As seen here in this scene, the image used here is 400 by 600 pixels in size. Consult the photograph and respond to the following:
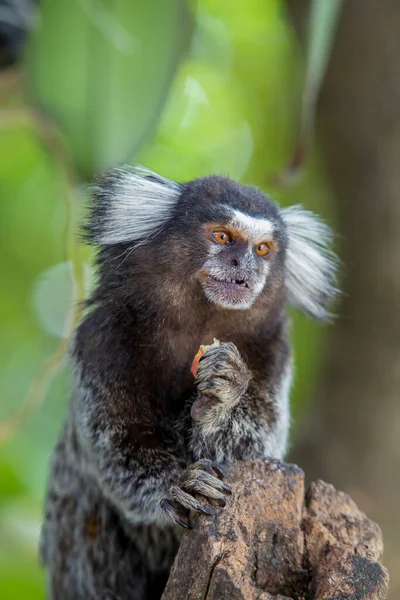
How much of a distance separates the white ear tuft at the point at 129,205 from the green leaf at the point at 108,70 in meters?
0.30

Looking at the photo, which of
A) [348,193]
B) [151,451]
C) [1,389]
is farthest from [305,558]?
[348,193]

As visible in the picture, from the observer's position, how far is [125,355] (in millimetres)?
2451

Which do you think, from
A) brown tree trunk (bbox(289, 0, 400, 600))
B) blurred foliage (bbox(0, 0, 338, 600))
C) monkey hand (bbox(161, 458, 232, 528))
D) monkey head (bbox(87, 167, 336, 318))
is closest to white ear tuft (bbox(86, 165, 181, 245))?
monkey head (bbox(87, 167, 336, 318))

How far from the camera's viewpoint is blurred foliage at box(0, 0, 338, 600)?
3.10 metres

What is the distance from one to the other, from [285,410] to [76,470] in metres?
0.87

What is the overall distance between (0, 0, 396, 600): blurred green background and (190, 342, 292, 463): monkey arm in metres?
0.83

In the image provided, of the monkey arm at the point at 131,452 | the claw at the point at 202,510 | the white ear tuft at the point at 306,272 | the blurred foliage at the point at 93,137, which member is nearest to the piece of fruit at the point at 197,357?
the monkey arm at the point at 131,452

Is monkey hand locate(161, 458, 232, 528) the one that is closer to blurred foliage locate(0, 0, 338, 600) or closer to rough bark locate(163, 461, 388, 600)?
rough bark locate(163, 461, 388, 600)

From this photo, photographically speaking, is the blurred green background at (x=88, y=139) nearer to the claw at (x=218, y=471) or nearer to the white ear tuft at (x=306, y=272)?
the white ear tuft at (x=306, y=272)

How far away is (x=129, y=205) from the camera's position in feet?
8.73

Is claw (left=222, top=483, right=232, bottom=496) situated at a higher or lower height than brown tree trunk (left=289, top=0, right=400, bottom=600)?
lower

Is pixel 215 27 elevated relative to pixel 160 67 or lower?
elevated

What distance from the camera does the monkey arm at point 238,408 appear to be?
7.30 feet

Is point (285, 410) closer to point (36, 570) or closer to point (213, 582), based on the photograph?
point (213, 582)
